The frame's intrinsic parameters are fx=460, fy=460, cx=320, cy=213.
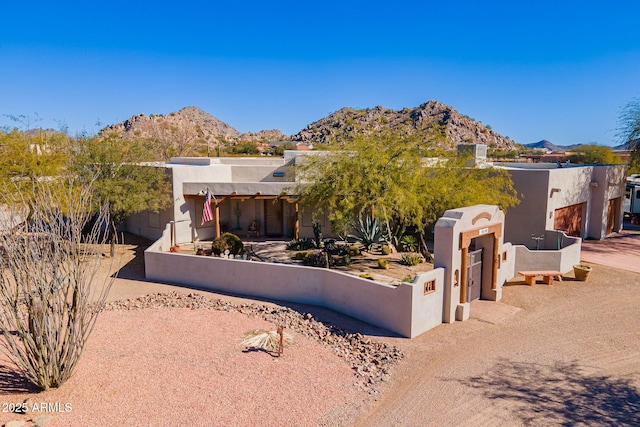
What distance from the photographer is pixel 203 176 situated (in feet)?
82.2

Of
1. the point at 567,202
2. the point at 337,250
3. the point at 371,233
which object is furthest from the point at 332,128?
the point at 567,202

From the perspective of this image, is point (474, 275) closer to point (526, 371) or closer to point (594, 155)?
point (526, 371)

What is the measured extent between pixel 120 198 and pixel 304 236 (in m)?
9.39

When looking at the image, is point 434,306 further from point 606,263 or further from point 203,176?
point 203,176

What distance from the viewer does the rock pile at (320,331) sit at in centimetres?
1059

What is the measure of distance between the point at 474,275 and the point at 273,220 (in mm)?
13500

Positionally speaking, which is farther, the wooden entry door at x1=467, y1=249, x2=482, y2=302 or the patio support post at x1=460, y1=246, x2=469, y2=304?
the wooden entry door at x1=467, y1=249, x2=482, y2=302

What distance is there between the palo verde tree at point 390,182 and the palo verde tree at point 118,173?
25.2 feet

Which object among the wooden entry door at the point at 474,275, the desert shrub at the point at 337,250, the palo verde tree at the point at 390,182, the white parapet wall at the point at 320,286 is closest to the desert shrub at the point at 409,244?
the desert shrub at the point at 337,250

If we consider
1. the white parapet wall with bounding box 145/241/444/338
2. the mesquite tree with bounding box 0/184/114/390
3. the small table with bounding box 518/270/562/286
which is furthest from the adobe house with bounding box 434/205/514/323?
the mesquite tree with bounding box 0/184/114/390

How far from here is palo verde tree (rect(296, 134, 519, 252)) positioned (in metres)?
16.2

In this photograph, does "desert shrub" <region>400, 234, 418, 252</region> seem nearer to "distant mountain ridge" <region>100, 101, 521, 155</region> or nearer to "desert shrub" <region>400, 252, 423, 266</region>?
"desert shrub" <region>400, 252, 423, 266</region>

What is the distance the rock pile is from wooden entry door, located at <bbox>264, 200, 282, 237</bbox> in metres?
10.1

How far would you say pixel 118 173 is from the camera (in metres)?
20.6
